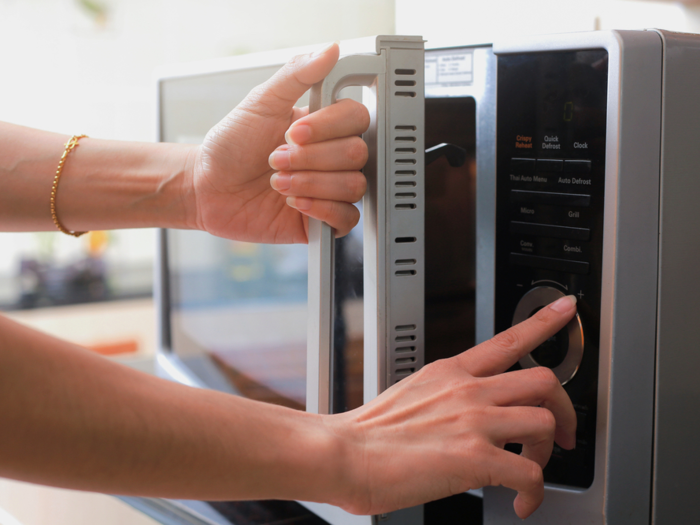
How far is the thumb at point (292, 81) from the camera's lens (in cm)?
46

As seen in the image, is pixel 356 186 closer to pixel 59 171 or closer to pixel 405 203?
pixel 405 203

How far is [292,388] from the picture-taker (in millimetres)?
758

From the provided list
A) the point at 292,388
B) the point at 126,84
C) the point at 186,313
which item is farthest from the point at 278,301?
the point at 126,84

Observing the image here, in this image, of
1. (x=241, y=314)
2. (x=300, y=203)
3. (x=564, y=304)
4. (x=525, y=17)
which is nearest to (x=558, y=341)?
(x=564, y=304)

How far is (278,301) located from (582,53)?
1.65ft

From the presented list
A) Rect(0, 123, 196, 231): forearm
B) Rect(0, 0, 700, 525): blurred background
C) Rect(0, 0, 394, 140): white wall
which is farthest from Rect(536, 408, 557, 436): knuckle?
Rect(0, 0, 394, 140): white wall

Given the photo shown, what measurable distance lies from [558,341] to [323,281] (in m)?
0.21

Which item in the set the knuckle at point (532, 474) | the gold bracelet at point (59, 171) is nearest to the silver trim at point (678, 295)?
the knuckle at point (532, 474)

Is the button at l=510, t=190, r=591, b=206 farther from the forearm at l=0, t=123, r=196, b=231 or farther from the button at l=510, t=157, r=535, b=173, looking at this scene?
the forearm at l=0, t=123, r=196, b=231

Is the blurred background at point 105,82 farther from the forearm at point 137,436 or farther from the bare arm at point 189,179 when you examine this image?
the forearm at point 137,436

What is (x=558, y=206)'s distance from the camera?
1.56 ft

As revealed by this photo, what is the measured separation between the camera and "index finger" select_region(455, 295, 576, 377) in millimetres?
463

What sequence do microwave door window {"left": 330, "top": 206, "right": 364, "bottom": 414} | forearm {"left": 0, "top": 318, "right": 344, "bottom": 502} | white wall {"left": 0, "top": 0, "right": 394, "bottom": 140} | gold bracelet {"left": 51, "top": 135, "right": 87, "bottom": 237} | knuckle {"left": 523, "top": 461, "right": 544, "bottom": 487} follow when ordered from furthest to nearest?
1. white wall {"left": 0, "top": 0, "right": 394, "bottom": 140}
2. gold bracelet {"left": 51, "top": 135, "right": 87, "bottom": 237}
3. microwave door window {"left": 330, "top": 206, "right": 364, "bottom": 414}
4. knuckle {"left": 523, "top": 461, "right": 544, "bottom": 487}
5. forearm {"left": 0, "top": 318, "right": 344, "bottom": 502}

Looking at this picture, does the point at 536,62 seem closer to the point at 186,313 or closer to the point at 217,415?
the point at 217,415
